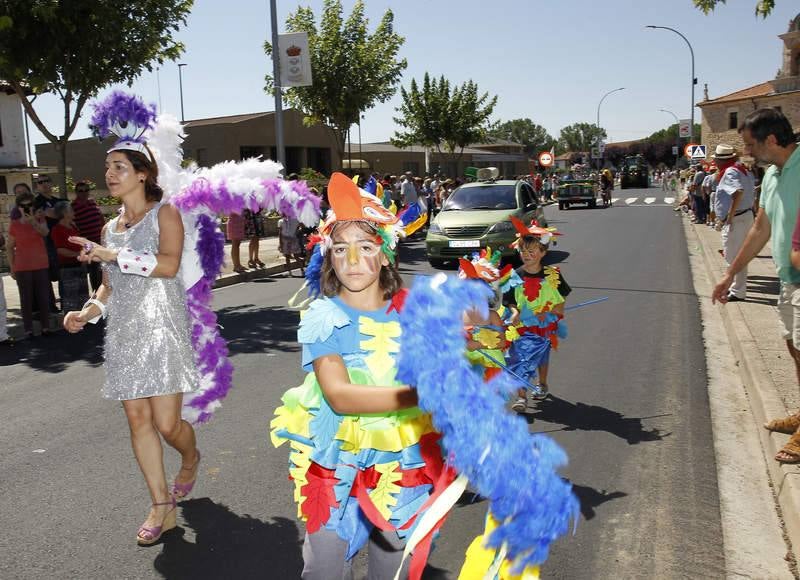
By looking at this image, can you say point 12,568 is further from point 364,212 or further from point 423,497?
point 364,212

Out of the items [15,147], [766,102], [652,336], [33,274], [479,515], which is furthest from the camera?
[766,102]

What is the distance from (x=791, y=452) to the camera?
4094 mm

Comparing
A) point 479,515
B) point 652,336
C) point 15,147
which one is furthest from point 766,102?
point 479,515

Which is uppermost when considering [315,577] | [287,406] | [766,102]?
[766,102]

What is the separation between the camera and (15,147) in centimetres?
2766

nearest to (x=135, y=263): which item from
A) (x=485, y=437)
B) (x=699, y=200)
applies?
(x=485, y=437)

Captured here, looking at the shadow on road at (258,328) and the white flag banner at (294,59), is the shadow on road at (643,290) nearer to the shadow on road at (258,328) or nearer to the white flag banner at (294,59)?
the shadow on road at (258,328)

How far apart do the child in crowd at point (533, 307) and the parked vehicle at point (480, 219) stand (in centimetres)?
775

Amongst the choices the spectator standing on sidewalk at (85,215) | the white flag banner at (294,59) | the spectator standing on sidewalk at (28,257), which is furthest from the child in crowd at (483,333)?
the white flag banner at (294,59)

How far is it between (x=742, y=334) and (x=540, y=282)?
302 centimetres

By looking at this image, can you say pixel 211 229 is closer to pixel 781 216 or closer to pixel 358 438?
pixel 358 438

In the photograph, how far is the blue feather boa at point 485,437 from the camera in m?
1.88

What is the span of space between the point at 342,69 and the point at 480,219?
12511 millimetres

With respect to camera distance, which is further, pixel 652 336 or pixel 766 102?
pixel 766 102
